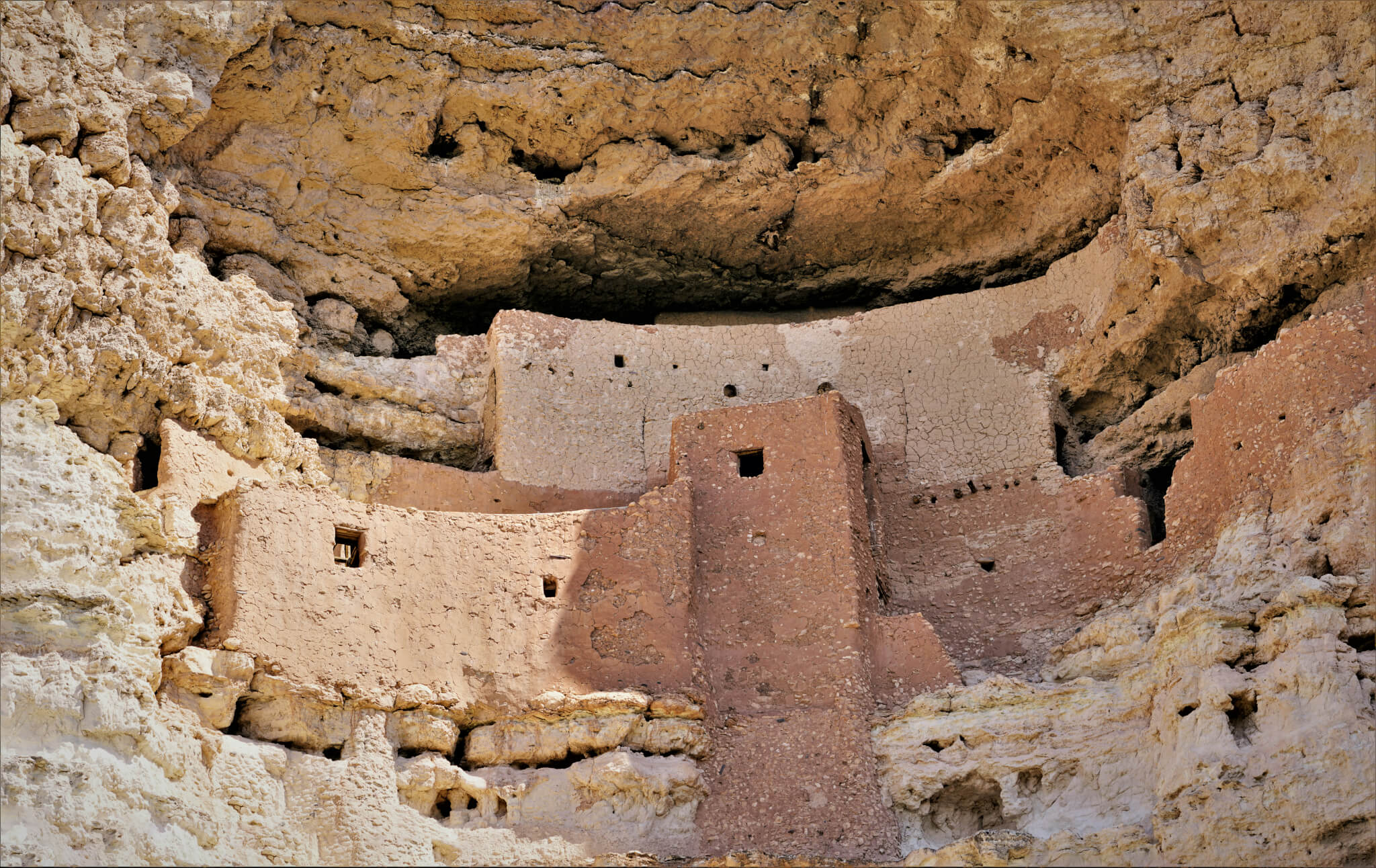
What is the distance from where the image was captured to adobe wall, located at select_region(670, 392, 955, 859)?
18.2m

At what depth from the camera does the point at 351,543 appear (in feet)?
62.8

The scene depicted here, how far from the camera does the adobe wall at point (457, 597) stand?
712 inches

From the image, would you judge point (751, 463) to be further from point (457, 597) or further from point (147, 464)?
point (147, 464)

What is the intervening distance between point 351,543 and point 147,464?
2203 millimetres

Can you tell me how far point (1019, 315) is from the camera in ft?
75.3

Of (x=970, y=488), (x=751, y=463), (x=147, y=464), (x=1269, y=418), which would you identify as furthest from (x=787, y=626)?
(x=147, y=464)

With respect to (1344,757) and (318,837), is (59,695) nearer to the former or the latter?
(318,837)

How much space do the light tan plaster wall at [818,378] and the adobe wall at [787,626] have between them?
4.70ft

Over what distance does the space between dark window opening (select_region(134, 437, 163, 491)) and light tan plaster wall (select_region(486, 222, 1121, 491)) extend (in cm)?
414

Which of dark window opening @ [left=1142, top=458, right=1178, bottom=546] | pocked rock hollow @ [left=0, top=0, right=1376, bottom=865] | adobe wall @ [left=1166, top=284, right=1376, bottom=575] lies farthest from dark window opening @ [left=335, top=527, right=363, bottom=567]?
dark window opening @ [left=1142, top=458, right=1178, bottom=546]

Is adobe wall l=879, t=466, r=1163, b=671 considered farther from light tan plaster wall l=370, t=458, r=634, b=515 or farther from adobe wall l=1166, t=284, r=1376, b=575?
light tan plaster wall l=370, t=458, r=634, b=515

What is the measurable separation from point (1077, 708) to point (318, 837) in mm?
7267

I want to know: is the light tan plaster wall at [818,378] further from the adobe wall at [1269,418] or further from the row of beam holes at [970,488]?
the adobe wall at [1269,418]

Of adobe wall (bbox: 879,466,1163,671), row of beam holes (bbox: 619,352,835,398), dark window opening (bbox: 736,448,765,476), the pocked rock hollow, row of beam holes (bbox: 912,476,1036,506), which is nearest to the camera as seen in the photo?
the pocked rock hollow
